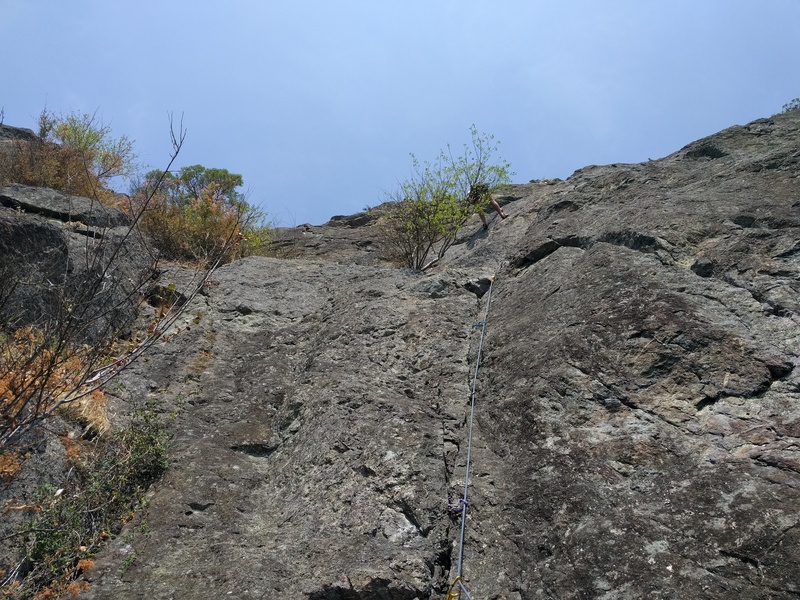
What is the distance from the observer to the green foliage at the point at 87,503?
5637 millimetres

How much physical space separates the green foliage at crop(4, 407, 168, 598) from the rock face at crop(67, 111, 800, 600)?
258 millimetres

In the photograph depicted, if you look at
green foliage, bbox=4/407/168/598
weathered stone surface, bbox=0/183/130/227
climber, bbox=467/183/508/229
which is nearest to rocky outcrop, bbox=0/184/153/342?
weathered stone surface, bbox=0/183/130/227

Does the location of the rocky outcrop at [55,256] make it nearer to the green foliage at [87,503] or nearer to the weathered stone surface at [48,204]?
the weathered stone surface at [48,204]

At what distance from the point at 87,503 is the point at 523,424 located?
4.47 metres

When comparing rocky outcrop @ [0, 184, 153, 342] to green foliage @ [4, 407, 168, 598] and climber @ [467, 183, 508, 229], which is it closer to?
green foliage @ [4, 407, 168, 598]

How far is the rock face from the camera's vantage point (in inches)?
188

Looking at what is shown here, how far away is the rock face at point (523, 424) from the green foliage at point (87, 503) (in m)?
0.26

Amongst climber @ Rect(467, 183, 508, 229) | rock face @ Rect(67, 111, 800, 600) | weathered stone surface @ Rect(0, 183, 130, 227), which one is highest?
climber @ Rect(467, 183, 508, 229)

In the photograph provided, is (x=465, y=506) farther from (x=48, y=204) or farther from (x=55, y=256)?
(x=48, y=204)

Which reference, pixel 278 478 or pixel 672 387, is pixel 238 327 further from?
pixel 672 387

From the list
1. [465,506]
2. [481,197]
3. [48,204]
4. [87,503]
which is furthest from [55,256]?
[481,197]

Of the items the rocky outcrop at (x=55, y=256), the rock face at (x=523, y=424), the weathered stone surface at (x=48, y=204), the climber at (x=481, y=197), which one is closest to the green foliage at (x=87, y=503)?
the rock face at (x=523, y=424)

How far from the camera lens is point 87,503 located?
247 inches

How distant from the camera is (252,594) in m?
5.20
